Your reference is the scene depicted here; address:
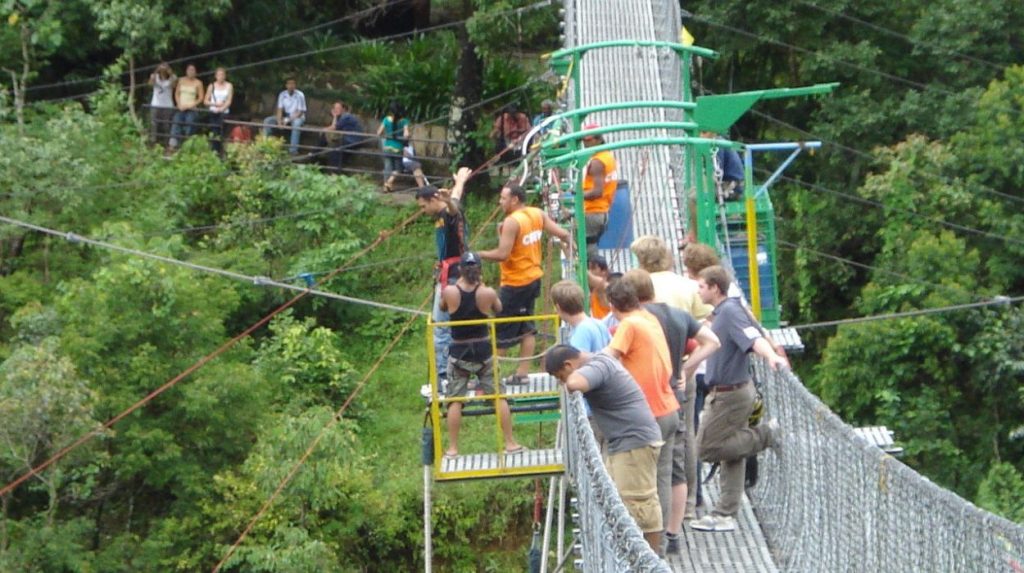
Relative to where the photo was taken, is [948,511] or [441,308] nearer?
[948,511]

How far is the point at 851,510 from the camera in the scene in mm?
9438

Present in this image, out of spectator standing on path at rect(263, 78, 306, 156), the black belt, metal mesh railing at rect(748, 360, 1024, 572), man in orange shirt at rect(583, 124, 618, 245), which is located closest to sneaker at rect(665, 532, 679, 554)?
metal mesh railing at rect(748, 360, 1024, 572)

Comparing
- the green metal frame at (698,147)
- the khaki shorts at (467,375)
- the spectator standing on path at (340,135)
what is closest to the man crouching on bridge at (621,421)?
the green metal frame at (698,147)

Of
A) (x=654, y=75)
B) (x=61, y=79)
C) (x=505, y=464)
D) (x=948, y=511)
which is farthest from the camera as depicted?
(x=61, y=79)

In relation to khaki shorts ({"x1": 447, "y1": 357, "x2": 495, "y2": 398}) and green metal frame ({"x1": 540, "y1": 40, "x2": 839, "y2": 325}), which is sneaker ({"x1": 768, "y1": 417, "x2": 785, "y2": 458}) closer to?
green metal frame ({"x1": 540, "y1": 40, "x2": 839, "y2": 325})

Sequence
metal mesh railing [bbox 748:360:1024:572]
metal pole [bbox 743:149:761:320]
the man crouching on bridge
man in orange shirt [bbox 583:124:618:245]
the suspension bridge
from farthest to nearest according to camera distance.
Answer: man in orange shirt [bbox 583:124:618:245], metal pole [bbox 743:149:761:320], the man crouching on bridge, the suspension bridge, metal mesh railing [bbox 748:360:1024:572]

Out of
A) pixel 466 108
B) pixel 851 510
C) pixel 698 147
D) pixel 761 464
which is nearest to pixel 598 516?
pixel 851 510

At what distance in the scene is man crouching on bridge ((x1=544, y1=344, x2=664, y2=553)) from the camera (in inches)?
354

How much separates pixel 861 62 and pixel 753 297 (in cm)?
1092

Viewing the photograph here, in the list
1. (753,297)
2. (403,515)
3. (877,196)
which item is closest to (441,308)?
(753,297)

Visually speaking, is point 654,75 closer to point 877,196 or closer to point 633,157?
point 633,157

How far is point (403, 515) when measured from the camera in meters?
21.0

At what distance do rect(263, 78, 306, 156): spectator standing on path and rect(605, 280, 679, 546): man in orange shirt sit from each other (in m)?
16.6

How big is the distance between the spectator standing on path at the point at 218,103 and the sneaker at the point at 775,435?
15743mm
